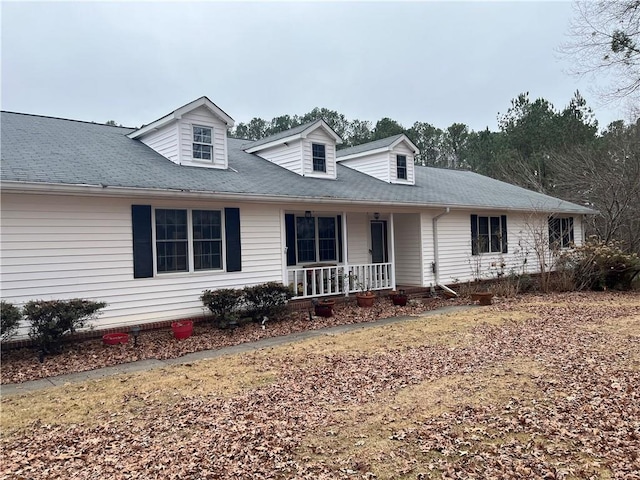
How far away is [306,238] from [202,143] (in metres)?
3.78

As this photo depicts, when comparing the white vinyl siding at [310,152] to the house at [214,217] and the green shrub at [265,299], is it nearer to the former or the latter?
the house at [214,217]

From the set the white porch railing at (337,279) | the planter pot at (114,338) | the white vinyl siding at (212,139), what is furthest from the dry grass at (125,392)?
the white vinyl siding at (212,139)

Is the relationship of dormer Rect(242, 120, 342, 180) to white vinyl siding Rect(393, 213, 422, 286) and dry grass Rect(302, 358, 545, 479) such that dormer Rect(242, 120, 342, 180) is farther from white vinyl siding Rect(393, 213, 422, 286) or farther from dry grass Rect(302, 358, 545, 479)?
dry grass Rect(302, 358, 545, 479)

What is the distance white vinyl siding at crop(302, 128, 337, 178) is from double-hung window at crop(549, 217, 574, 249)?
9.77 metres

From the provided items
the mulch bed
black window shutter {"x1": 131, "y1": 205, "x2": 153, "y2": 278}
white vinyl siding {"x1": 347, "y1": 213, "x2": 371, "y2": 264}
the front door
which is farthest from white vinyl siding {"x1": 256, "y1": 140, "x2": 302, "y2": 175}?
black window shutter {"x1": 131, "y1": 205, "x2": 153, "y2": 278}

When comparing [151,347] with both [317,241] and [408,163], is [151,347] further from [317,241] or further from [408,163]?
[408,163]

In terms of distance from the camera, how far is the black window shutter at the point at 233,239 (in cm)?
982

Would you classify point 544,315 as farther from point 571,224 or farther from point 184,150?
point 571,224

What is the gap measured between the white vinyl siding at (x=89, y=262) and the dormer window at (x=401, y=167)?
7.95 meters

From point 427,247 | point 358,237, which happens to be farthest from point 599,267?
point 358,237

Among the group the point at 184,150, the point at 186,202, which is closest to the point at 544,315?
the point at 186,202

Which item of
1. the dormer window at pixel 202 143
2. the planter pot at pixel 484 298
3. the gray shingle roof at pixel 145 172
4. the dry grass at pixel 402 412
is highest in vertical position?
the dormer window at pixel 202 143

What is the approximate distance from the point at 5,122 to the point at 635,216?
24713 mm

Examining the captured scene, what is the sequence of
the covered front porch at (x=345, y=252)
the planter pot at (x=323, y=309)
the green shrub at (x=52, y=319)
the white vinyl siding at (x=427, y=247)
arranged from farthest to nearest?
the white vinyl siding at (x=427, y=247)
the covered front porch at (x=345, y=252)
the planter pot at (x=323, y=309)
the green shrub at (x=52, y=319)
